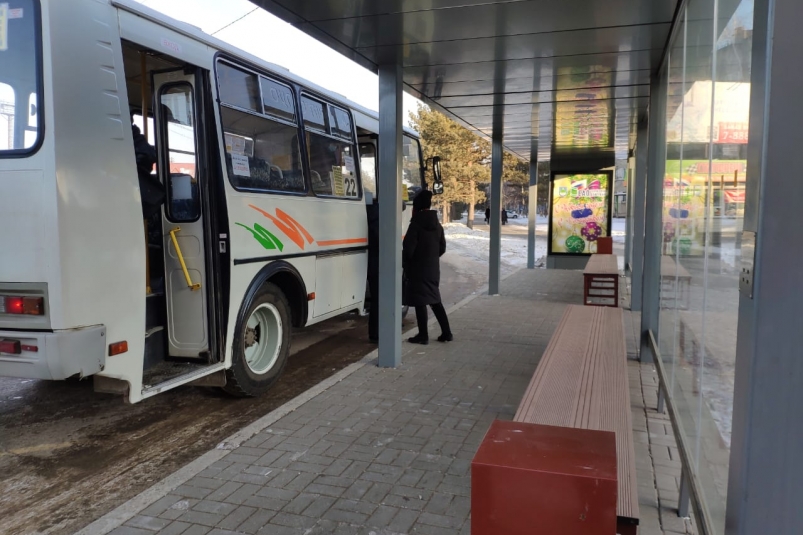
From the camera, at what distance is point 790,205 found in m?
1.52

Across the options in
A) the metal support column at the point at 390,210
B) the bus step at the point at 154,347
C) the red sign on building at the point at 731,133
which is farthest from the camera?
the metal support column at the point at 390,210

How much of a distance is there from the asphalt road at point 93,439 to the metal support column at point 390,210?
0.83 m

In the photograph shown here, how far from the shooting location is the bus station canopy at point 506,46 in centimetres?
469

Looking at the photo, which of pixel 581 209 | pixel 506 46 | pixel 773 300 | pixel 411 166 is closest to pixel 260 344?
pixel 506 46

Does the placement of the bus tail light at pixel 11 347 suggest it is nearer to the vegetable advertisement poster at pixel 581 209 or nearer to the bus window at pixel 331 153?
the bus window at pixel 331 153

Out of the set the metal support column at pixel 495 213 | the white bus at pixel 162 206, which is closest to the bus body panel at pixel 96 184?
the white bus at pixel 162 206

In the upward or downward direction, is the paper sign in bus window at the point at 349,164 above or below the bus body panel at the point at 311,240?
above

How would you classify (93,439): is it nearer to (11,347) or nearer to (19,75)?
(11,347)

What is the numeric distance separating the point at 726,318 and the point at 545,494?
2.90ft

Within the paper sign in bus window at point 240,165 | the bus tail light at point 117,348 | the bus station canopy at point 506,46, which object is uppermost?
the bus station canopy at point 506,46

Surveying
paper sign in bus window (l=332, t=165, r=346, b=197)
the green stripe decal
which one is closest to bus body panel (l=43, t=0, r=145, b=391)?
the green stripe decal

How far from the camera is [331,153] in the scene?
24.0 ft

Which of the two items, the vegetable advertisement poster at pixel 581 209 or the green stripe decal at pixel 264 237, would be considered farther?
the vegetable advertisement poster at pixel 581 209

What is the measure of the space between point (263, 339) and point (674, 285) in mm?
3711
